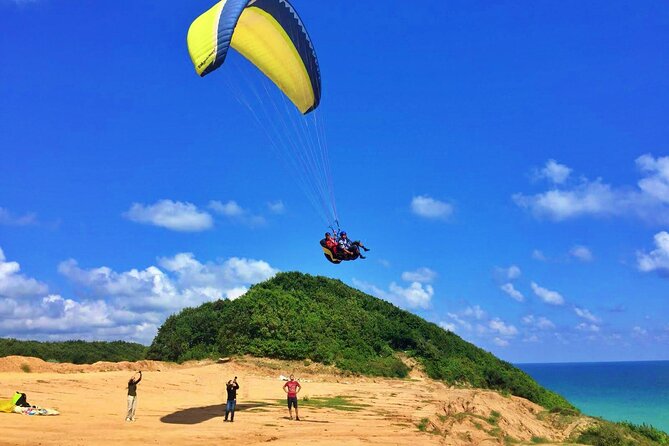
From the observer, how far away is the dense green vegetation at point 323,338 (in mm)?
33156

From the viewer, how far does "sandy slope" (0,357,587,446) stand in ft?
46.1

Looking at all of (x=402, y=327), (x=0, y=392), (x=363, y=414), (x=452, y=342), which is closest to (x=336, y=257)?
(x=363, y=414)

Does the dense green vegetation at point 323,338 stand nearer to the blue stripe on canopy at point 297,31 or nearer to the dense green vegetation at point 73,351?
the dense green vegetation at point 73,351

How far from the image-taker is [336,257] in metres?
19.0

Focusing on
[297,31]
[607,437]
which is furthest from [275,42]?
[607,437]

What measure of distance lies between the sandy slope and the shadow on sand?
0.11 feet

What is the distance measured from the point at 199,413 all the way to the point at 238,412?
4.37 ft

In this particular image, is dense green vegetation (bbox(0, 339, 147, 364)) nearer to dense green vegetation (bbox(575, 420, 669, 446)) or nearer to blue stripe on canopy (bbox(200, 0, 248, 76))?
blue stripe on canopy (bbox(200, 0, 248, 76))

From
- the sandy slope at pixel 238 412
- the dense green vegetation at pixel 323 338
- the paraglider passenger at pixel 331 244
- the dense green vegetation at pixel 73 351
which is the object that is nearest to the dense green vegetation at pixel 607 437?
the sandy slope at pixel 238 412

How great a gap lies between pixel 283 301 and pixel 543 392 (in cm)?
2003

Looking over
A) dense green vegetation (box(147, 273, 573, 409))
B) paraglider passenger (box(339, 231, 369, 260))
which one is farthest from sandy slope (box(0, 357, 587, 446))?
paraglider passenger (box(339, 231, 369, 260))

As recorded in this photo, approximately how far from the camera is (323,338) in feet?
114

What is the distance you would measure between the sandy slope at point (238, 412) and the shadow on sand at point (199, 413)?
0.11ft

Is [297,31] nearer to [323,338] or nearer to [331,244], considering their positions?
[331,244]
